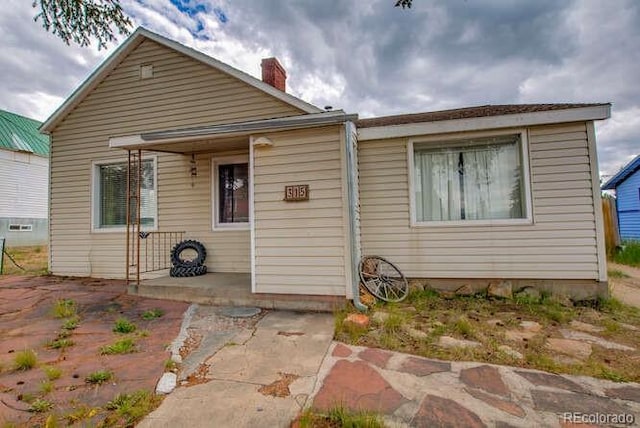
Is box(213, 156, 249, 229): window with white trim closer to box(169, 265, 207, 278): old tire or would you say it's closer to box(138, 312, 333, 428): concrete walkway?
box(169, 265, 207, 278): old tire

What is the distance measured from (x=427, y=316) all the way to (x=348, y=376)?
6.30 feet

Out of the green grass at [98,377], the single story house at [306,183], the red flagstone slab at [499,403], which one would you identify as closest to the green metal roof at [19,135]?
the single story house at [306,183]

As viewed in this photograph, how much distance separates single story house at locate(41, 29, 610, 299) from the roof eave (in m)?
0.02

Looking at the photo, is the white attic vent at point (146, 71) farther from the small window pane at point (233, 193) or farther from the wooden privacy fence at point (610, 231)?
the wooden privacy fence at point (610, 231)

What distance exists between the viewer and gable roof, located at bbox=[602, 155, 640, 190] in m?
12.3

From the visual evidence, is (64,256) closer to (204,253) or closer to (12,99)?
(204,253)

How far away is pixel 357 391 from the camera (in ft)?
7.66

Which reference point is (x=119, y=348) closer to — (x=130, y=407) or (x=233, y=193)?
(x=130, y=407)

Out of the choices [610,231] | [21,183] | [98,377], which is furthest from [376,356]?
[21,183]

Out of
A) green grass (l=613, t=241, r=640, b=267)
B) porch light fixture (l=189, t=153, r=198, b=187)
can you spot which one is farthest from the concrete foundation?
green grass (l=613, t=241, r=640, b=267)

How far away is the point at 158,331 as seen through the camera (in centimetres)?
365

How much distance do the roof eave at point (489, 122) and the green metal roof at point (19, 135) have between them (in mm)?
16447

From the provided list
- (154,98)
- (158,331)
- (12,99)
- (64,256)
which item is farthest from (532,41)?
(12,99)

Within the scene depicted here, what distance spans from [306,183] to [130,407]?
124 inches
